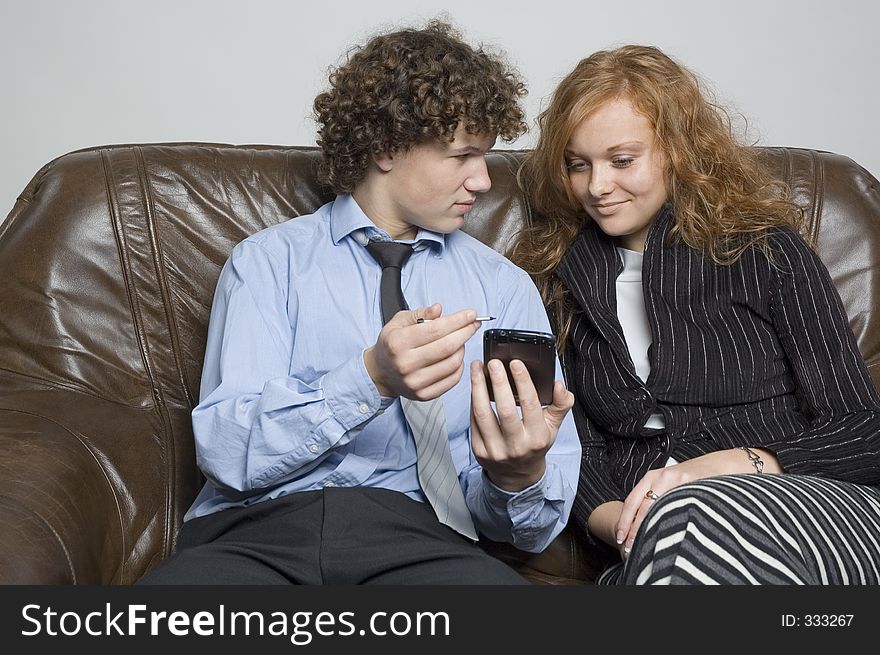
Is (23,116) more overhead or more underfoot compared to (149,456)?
more overhead

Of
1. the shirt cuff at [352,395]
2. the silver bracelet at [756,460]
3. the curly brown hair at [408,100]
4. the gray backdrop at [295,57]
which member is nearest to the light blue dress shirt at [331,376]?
the shirt cuff at [352,395]

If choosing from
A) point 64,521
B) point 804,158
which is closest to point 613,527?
point 64,521

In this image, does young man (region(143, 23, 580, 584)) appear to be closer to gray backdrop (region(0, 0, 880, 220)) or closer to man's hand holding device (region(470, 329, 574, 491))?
man's hand holding device (region(470, 329, 574, 491))

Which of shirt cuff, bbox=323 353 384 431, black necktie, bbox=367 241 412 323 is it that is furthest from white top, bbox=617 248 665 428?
shirt cuff, bbox=323 353 384 431

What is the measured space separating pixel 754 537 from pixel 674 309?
30.7 inches

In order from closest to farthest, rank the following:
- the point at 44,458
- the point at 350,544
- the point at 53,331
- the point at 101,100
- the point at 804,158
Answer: the point at 350,544 < the point at 44,458 < the point at 53,331 < the point at 804,158 < the point at 101,100

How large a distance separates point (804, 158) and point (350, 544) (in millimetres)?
1505

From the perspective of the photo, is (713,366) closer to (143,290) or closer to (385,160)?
(385,160)

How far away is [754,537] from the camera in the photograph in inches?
53.0

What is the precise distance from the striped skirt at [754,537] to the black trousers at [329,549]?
0.33 m

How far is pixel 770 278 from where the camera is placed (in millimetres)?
2027

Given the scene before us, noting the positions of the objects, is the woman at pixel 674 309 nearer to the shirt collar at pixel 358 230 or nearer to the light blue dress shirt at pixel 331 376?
the light blue dress shirt at pixel 331 376

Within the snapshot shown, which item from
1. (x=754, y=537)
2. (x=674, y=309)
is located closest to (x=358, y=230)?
(x=674, y=309)

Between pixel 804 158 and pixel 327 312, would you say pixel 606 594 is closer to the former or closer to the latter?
pixel 327 312
